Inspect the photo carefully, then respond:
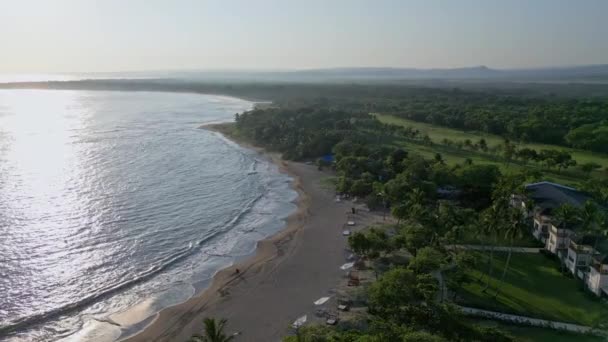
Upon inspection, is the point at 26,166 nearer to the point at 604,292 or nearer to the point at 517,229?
the point at 517,229

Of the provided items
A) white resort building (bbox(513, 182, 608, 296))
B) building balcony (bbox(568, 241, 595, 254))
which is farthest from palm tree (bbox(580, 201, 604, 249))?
white resort building (bbox(513, 182, 608, 296))

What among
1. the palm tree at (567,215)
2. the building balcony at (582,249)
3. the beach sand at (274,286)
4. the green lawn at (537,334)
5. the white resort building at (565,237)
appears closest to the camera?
the green lawn at (537,334)

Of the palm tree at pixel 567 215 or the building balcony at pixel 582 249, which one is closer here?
the building balcony at pixel 582 249

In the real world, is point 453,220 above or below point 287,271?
above

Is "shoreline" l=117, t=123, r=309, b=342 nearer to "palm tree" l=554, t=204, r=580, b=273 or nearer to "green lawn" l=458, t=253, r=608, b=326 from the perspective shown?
"green lawn" l=458, t=253, r=608, b=326

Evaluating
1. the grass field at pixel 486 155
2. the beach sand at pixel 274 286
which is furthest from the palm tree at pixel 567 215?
the grass field at pixel 486 155

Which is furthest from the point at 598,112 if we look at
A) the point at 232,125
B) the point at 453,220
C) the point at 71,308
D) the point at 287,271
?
the point at 71,308

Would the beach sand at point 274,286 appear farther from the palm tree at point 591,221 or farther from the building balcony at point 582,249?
the palm tree at point 591,221
